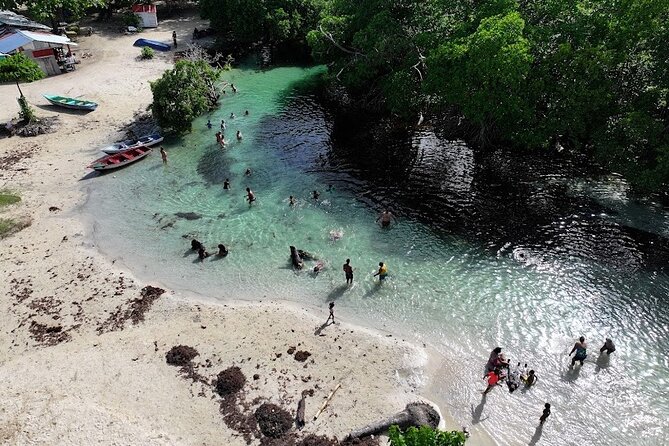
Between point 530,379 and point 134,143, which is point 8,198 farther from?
point 530,379

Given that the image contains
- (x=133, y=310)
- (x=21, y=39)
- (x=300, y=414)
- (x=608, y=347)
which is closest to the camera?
(x=300, y=414)

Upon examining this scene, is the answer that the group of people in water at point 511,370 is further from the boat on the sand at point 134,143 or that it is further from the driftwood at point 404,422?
the boat on the sand at point 134,143

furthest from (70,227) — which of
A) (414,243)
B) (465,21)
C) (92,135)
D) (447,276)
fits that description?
(465,21)

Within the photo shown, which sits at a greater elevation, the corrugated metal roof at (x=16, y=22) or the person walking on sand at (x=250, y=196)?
the corrugated metal roof at (x=16, y=22)

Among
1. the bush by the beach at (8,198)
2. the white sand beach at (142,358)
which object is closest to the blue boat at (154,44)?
the bush by the beach at (8,198)

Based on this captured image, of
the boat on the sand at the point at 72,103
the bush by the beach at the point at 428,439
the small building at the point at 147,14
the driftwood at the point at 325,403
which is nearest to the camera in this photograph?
the bush by the beach at the point at 428,439

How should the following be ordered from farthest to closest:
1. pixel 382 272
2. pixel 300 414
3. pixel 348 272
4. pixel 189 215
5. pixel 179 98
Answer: pixel 179 98 < pixel 189 215 < pixel 382 272 < pixel 348 272 < pixel 300 414

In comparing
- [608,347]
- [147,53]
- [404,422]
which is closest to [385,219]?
[608,347]
